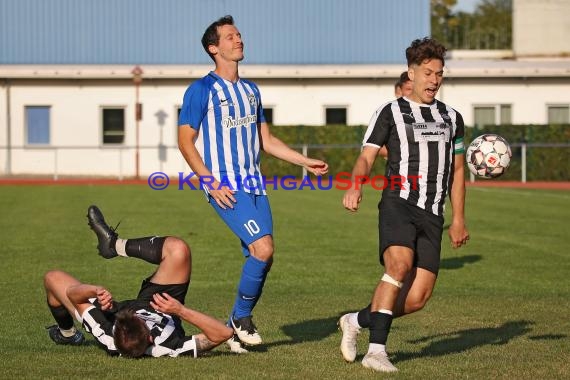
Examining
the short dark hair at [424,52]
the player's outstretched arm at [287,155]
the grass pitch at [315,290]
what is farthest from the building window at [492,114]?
the short dark hair at [424,52]

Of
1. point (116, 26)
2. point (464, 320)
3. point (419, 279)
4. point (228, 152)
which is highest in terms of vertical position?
point (116, 26)

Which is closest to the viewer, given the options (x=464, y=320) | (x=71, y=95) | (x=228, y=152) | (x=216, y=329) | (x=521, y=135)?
(x=216, y=329)

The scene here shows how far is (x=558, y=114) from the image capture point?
43844mm

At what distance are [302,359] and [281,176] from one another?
1277 inches

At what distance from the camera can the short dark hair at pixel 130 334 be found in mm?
7469

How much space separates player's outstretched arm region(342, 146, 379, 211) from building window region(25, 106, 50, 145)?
37030mm

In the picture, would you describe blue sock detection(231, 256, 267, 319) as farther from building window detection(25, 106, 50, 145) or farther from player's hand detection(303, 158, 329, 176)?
building window detection(25, 106, 50, 145)

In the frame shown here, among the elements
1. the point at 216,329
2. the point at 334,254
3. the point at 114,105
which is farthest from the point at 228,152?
the point at 114,105

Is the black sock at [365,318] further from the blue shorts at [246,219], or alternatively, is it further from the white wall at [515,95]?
the white wall at [515,95]

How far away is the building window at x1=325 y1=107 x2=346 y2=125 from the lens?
44.1 metres

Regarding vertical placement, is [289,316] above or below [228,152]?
below

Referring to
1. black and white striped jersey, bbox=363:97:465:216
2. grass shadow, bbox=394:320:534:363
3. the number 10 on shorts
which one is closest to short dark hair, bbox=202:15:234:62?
the number 10 on shorts

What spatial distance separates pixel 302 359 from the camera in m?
7.88

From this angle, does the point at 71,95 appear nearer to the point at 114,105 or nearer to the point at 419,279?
the point at 114,105
